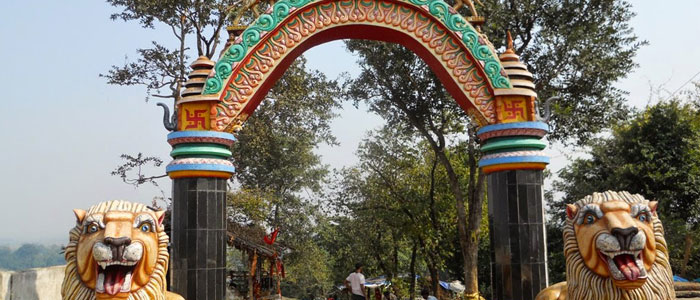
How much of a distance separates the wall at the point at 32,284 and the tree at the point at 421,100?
7433 millimetres

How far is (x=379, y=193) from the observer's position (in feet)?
54.9

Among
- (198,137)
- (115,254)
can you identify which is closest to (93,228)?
(115,254)

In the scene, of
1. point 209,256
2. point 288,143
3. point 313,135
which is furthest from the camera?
point 288,143

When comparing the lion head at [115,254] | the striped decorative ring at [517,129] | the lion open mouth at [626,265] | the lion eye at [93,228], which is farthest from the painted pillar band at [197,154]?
the lion open mouth at [626,265]

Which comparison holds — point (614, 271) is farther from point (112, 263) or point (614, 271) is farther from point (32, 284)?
point (32, 284)

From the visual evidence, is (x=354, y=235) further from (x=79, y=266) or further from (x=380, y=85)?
(x=79, y=266)

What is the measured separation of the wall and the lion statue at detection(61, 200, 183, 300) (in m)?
1.63

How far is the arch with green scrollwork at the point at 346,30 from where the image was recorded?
5.76m

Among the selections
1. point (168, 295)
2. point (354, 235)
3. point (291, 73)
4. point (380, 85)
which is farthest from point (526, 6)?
point (354, 235)

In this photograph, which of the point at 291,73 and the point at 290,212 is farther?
the point at 290,212

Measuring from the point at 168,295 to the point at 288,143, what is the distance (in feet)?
42.9

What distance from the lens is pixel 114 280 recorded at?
11.5 feet

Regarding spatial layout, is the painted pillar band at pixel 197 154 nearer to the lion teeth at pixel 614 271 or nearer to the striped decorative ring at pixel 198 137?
the striped decorative ring at pixel 198 137

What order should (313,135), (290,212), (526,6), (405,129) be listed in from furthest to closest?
(290,212), (313,135), (405,129), (526,6)
